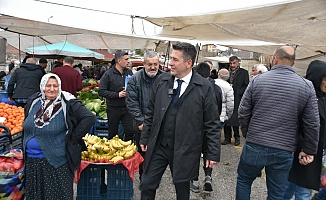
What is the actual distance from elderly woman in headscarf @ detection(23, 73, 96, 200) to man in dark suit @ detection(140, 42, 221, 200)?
0.71 meters

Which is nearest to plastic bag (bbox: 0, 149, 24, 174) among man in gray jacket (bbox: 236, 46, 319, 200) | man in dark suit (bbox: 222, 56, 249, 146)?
man in gray jacket (bbox: 236, 46, 319, 200)

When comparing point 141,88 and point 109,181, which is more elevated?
point 141,88

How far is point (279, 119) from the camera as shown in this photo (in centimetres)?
274


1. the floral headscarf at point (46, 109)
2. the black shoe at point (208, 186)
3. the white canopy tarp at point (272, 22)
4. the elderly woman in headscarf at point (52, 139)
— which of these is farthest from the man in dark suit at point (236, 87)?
the floral headscarf at point (46, 109)

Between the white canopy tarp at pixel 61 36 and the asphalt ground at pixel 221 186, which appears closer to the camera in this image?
the asphalt ground at pixel 221 186

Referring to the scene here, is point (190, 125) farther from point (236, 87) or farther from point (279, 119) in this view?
point (236, 87)

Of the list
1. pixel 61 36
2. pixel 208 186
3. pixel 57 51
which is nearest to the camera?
pixel 208 186

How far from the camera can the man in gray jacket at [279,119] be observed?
8.86 ft

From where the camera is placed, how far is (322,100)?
3.07m

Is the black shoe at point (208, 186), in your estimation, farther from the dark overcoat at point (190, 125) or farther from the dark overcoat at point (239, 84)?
the dark overcoat at point (239, 84)

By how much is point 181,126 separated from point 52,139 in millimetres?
1250

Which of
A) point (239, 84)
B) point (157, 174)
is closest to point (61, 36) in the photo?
point (239, 84)

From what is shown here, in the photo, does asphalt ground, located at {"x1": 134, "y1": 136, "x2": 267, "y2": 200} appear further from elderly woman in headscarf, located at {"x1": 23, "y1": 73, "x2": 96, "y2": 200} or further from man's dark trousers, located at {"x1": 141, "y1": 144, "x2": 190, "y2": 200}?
elderly woman in headscarf, located at {"x1": 23, "y1": 73, "x2": 96, "y2": 200}

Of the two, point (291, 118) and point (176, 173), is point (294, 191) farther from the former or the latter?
point (176, 173)
